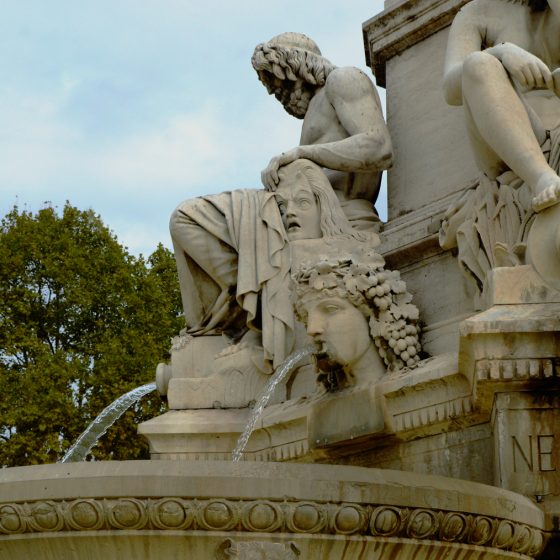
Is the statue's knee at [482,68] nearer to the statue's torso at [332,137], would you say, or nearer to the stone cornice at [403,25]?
the stone cornice at [403,25]

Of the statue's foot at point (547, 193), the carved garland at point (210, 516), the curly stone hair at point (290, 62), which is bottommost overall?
the carved garland at point (210, 516)

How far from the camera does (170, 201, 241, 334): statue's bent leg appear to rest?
921cm

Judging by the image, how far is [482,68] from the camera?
24.6 feet

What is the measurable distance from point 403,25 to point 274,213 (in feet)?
5.06

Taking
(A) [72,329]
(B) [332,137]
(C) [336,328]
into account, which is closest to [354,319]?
(C) [336,328]

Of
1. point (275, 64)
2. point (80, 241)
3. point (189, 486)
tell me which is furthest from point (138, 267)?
point (189, 486)

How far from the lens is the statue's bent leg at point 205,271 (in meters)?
9.21

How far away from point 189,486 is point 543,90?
3836 mm

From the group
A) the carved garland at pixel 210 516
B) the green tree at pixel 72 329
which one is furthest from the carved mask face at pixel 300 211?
the green tree at pixel 72 329

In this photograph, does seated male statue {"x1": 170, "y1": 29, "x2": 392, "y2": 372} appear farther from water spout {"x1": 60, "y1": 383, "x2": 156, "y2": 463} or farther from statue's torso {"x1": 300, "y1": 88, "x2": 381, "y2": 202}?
water spout {"x1": 60, "y1": 383, "x2": 156, "y2": 463}

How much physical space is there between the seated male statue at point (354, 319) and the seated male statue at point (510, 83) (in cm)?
84

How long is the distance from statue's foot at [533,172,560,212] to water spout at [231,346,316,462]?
198 cm

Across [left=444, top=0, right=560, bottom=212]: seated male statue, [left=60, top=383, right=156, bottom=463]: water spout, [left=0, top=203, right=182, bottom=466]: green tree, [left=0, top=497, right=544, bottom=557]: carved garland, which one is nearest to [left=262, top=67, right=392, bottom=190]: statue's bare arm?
[left=444, top=0, right=560, bottom=212]: seated male statue

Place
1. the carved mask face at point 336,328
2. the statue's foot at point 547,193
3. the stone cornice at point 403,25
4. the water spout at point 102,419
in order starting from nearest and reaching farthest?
the statue's foot at point 547,193 → the carved mask face at point 336,328 → the stone cornice at point 403,25 → the water spout at point 102,419
